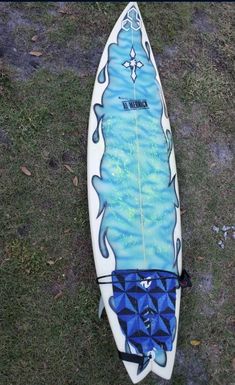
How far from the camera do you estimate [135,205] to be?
4801mm

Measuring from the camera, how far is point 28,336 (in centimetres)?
463

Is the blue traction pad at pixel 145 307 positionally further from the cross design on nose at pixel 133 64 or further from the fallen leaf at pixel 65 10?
the fallen leaf at pixel 65 10

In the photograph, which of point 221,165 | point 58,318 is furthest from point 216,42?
point 58,318

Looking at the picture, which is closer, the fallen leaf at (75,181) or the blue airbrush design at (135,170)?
the blue airbrush design at (135,170)

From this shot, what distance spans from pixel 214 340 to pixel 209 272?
0.70 metres

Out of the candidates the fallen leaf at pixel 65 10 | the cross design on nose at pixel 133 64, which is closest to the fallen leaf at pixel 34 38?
the fallen leaf at pixel 65 10

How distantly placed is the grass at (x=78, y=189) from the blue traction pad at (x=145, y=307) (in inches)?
17.0

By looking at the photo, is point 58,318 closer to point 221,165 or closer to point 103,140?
point 103,140

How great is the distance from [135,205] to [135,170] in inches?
14.5

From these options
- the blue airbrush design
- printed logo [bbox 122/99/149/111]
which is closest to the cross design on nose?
the blue airbrush design

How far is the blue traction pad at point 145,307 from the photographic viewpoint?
4426 mm

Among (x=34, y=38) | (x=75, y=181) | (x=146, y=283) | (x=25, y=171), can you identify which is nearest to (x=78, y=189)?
(x=75, y=181)

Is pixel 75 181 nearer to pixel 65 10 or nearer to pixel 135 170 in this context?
pixel 135 170

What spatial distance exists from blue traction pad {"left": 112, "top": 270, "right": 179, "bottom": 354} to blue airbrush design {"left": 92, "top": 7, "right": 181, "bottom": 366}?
2.3 inches
